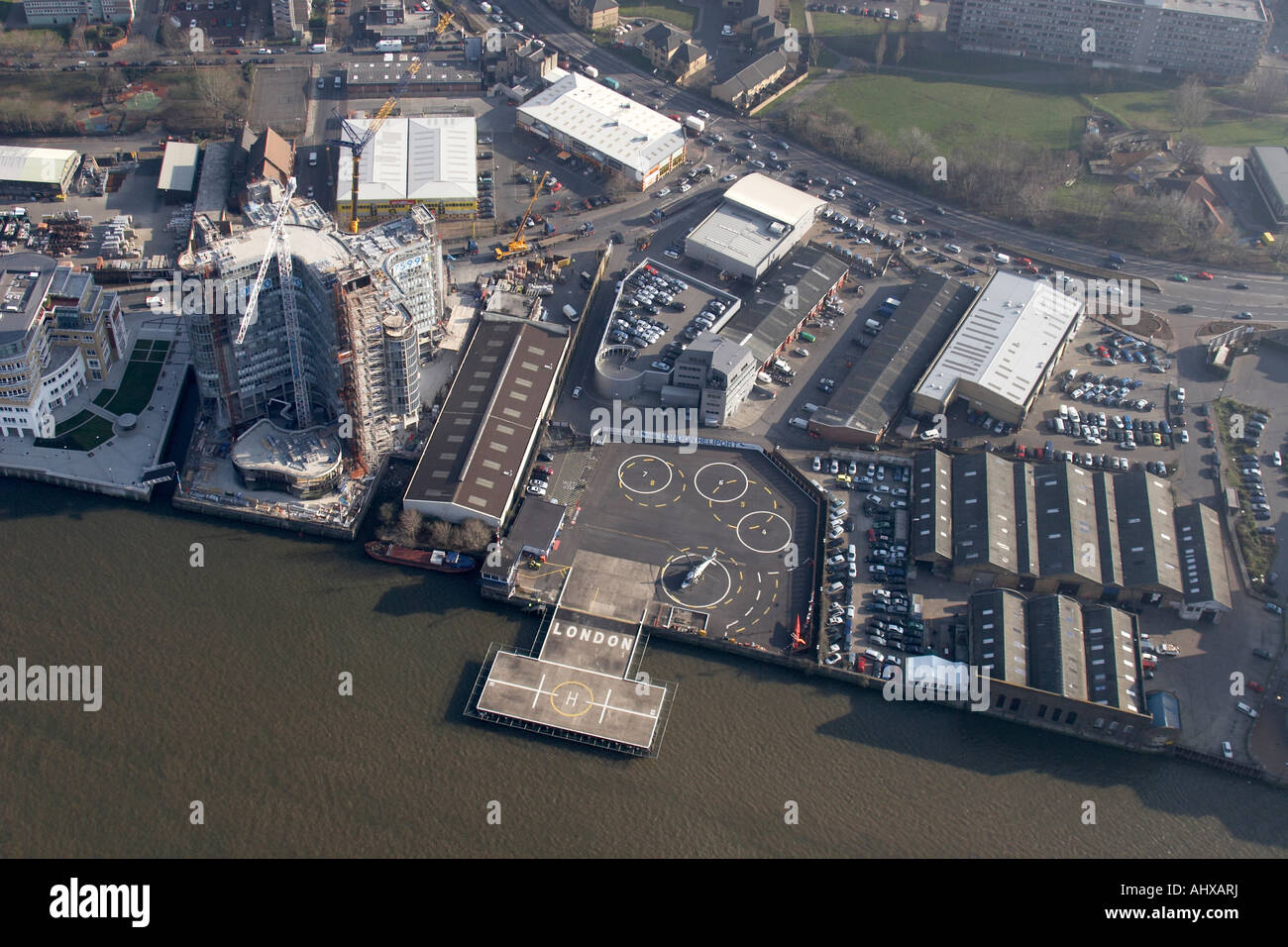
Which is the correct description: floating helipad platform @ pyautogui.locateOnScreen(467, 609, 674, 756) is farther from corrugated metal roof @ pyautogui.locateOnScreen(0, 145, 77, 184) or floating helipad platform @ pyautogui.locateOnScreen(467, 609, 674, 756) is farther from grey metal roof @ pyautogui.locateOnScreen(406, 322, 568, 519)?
corrugated metal roof @ pyautogui.locateOnScreen(0, 145, 77, 184)

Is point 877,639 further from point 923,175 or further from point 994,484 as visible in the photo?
point 923,175

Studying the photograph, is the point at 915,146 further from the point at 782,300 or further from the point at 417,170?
the point at 417,170

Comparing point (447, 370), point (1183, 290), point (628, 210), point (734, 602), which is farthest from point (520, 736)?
point (1183, 290)

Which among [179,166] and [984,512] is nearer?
[984,512]

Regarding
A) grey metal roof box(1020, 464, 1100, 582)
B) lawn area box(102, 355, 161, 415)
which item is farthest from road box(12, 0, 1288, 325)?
lawn area box(102, 355, 161, 415)

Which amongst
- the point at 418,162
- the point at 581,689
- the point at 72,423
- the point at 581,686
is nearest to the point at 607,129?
the point at 418,162

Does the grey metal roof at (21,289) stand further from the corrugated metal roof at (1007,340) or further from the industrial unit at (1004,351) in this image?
the corrugated metal roof at (1007,340)

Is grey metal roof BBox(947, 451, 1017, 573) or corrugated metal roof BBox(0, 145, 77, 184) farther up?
corrugated metal roof BBox(0, 145, 77, 184)
